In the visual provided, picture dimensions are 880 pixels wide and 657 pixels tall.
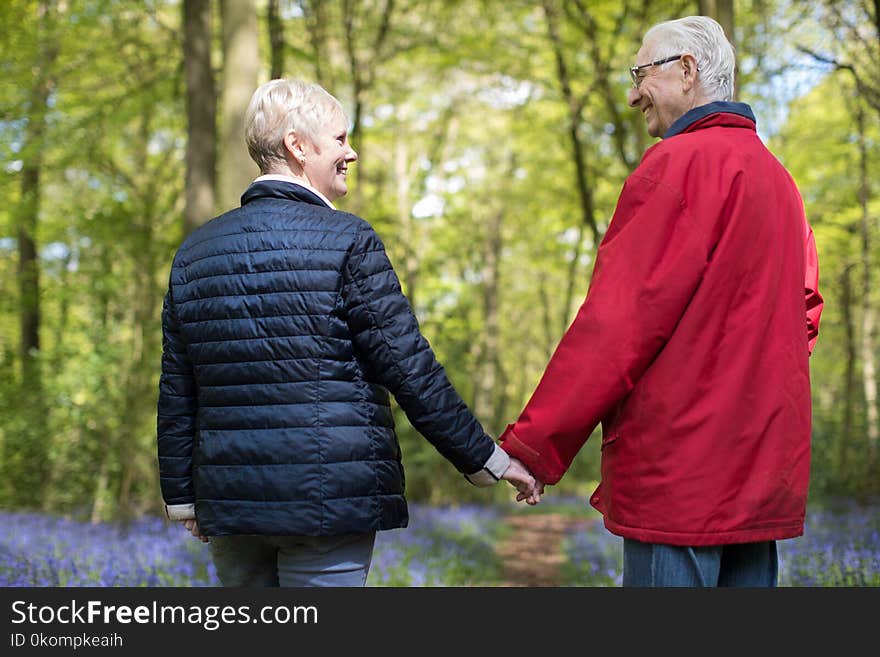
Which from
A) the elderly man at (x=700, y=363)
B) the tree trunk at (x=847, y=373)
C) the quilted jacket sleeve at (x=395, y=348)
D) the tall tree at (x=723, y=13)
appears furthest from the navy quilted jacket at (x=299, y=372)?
the tree trunk at (x=847, y=373)

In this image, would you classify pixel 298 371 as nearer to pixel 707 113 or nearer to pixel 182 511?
pixel 182 511

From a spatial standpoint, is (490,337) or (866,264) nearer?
(866,264)

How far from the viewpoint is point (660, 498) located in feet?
8.36

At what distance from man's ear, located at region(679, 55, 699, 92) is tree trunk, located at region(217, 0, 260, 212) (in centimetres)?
344

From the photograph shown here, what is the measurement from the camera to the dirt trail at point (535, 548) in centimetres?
859

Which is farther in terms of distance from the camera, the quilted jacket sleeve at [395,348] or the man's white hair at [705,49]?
the man's white hair at [705,49]

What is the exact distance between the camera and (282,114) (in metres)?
2.69

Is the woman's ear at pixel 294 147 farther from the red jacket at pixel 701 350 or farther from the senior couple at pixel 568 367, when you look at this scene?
the red jacket at pixel 701 350

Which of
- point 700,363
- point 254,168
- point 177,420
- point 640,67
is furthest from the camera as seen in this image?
point 254,168

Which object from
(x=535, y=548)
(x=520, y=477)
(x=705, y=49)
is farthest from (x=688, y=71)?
(x=535, y=548)

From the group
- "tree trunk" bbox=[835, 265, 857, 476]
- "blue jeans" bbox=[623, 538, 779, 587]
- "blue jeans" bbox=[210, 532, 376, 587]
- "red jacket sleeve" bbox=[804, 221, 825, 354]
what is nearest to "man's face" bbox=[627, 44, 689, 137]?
"red jacket sleeve" bbox=[804, 221, 825, 354]

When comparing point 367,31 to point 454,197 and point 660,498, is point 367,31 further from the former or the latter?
point 660,498

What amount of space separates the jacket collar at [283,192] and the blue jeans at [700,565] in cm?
134

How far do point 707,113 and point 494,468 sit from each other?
1227 mm
